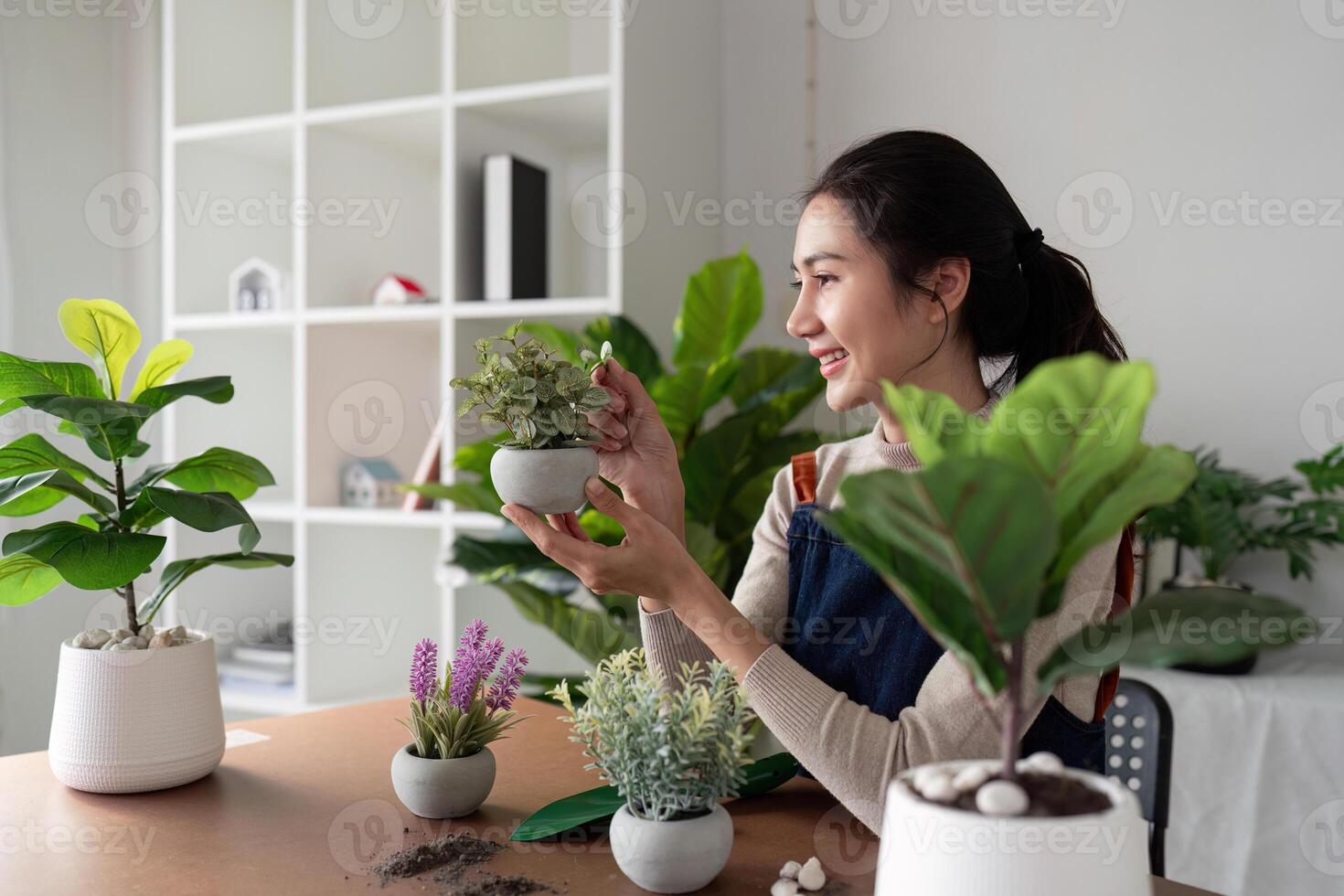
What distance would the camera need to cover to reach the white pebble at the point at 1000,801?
22.5 inches

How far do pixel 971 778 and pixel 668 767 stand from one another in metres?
0.32

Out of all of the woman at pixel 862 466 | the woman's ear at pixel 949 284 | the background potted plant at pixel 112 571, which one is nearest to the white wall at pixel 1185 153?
the woman at pixel 862 466

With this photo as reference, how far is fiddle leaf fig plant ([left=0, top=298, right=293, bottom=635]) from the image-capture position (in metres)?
1.15

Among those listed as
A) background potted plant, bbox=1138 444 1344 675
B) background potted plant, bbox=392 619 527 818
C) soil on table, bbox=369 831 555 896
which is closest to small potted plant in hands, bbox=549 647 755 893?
soil on table, bbox=369 831 555 896

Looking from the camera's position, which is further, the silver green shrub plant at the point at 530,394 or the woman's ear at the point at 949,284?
the woman's ear at the point at 949,284

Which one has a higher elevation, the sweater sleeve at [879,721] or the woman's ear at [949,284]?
the woman's ear at [949,284]

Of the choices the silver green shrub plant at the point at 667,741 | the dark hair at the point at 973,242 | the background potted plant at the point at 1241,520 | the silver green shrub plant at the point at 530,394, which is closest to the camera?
the silver green shrub plant at the point at 667,741

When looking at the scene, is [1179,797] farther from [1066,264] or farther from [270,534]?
[270,534]

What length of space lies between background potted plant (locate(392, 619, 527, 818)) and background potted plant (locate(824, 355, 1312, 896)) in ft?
1.89

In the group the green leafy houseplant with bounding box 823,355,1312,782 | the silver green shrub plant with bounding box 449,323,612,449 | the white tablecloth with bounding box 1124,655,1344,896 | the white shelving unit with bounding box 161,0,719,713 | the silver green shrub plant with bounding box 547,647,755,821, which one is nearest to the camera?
the green leafy houseplant with bounding box 823,355,1312,782

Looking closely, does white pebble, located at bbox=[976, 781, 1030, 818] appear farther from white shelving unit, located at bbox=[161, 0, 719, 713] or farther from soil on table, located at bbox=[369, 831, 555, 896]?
white shelving unit, located at bbox=[161, 0, 719, 713]

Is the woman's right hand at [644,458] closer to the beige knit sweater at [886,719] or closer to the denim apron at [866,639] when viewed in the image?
the denim apron at [866,639]

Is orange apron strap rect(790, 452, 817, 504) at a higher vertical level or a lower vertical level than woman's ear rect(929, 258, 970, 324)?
lower

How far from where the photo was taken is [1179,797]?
2006mm
